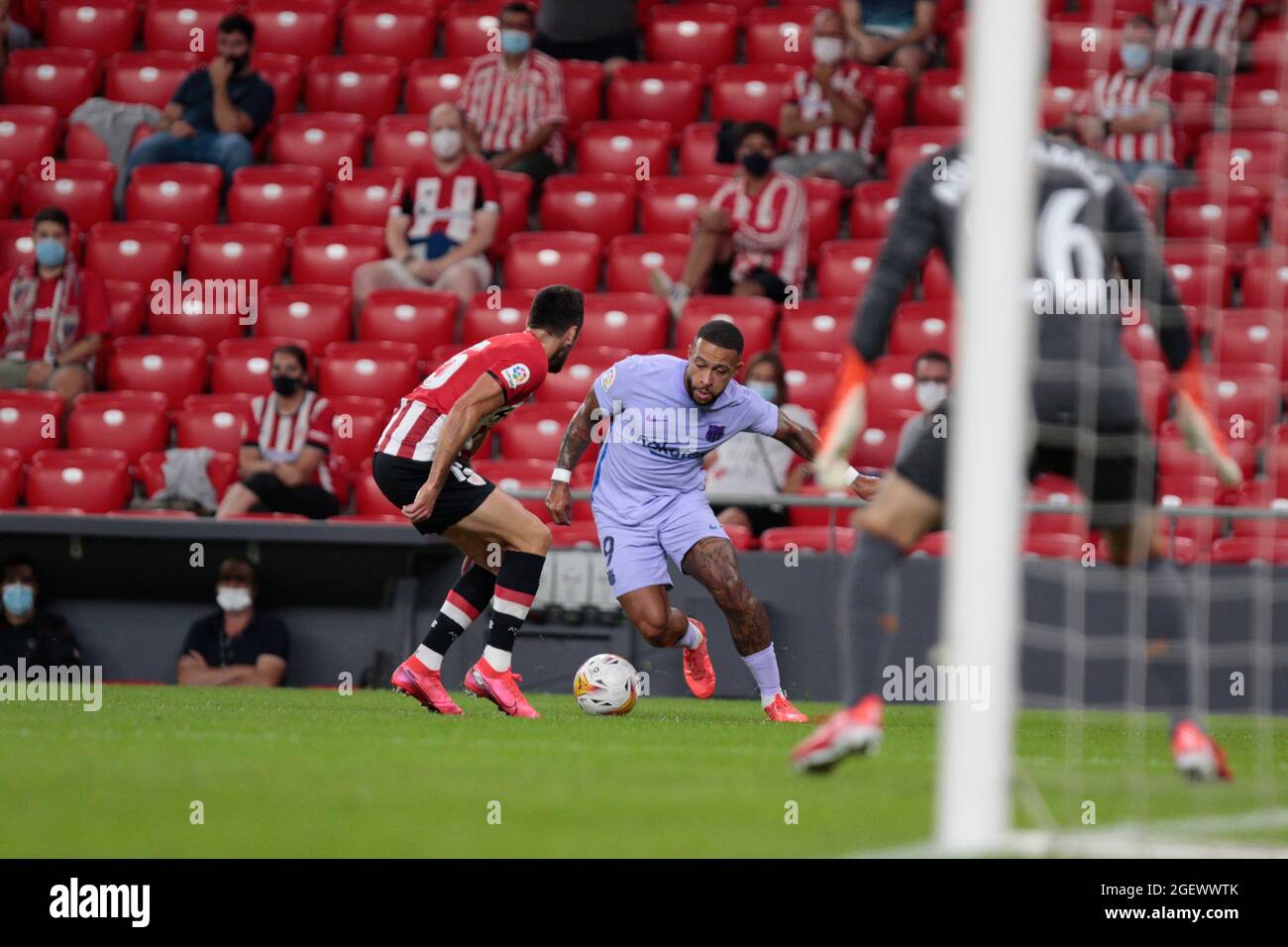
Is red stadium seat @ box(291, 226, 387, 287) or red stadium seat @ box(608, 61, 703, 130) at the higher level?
red stadium seat @ box(608, 61, 703, 130)

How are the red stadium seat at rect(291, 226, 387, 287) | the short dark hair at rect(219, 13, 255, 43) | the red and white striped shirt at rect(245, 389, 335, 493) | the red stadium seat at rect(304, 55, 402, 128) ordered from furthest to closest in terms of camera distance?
the red stadium seat at rect(304, 55, 402, 128), the short dark hair at rect(219, 13, 255, 43), the red stadium seat at rect(291, 226, 387, 287), the red and white striped shirt at rect(245, 389, 335, 493)

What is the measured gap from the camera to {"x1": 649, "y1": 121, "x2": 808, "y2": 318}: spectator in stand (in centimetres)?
1230

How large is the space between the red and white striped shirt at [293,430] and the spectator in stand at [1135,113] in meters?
5.24

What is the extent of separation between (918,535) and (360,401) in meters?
7.25

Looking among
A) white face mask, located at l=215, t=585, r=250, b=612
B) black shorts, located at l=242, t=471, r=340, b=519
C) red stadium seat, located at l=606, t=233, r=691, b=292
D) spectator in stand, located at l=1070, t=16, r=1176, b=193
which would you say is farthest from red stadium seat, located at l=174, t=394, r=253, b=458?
spectator in stand, located at l=1070, t=16, r=1176, b=193

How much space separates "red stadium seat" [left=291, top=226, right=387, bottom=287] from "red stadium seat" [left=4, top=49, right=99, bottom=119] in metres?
2.98

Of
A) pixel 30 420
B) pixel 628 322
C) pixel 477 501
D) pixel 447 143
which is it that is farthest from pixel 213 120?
pixel 477 501

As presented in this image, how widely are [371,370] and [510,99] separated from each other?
2663mm

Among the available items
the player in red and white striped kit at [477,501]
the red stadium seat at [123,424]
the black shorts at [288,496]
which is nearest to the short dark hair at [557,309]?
the player in red and white striped kit at [477,501]

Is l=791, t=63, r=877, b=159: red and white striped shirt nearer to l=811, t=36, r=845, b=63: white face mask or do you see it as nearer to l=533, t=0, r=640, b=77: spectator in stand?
l=811, t=36, r=845, b=63: white face mask

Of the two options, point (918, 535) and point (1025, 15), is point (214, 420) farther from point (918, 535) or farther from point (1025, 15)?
point (1025, 15)

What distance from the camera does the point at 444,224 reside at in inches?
510

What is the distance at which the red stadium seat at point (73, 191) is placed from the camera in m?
14.1

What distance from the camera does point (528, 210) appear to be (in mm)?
13836
